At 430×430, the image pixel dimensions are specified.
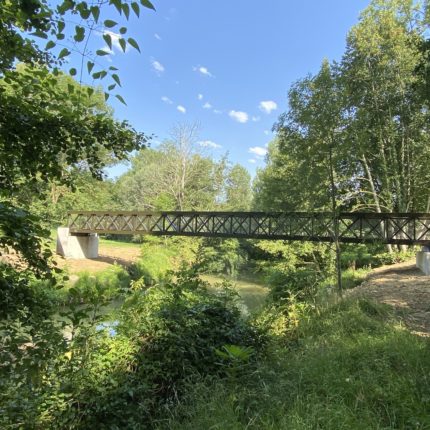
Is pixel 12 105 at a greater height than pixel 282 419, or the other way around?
pixel 12 105

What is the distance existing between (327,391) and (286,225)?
14.2m

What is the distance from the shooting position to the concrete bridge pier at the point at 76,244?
26031mm

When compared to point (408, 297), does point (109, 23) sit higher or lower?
higher

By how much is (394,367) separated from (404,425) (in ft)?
4.90

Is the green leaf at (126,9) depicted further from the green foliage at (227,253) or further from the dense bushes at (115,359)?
the green foliage at (227,253)

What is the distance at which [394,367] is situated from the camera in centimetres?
453

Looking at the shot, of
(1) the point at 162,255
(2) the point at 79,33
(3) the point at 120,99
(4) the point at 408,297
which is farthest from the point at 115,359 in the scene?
(1) the point at 162,255

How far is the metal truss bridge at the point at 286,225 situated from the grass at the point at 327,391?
556cm

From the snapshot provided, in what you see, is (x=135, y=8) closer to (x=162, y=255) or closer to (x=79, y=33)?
(x=79, y=33)

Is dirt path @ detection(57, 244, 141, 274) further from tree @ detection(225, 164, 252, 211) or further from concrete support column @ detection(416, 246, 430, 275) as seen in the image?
concrete support column @ detection(416, 246, 430, 275)

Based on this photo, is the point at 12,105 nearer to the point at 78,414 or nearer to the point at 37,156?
the point at 37,156

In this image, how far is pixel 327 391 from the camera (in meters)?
3.84

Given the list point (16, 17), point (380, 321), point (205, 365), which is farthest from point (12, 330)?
point (380, 321)

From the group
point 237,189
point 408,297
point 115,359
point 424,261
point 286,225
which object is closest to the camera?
point 115,359
